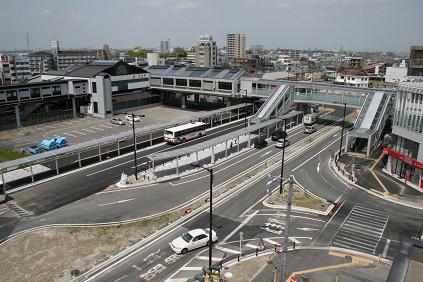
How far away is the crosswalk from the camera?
27062mm

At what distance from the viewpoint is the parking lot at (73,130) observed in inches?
2375

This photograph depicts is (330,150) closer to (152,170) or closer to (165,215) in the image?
(152,170)

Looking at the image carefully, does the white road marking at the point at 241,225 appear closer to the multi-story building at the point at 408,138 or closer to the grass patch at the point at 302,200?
the grass patch at the point at 302,200

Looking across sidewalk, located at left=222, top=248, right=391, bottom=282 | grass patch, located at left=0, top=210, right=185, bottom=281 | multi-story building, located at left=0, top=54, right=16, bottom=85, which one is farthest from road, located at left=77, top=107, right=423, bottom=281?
multi-story building, located at left=0, top=54, right=16, bottom=85

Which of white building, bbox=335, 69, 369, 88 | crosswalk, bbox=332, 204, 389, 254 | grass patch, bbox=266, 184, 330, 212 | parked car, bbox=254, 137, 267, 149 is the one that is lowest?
crosswalk, bbox=332, 204, 389, 254

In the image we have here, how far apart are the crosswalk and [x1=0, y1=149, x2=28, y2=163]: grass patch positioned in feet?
150

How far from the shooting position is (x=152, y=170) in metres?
43.8

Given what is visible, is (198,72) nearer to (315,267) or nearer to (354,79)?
(315,267)

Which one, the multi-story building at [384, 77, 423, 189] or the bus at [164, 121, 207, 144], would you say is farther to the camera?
the bus at [164, 121, 207, 144]

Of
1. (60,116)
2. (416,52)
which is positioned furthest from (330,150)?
(416,52)

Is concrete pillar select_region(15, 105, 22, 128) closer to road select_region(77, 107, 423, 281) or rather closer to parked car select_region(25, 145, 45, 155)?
parked car select_region(25, 145, 45, 155)

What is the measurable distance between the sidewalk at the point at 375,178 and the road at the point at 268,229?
1.92 metres

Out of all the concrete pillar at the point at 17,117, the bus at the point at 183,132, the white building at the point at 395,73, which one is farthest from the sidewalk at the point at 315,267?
the white building at the point at 395,73

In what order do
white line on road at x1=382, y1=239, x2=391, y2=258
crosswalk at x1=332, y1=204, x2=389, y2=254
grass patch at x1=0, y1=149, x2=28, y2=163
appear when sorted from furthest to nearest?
grass patch at x1=0, y1=149, x2=28, y2=163 < crosswalk at x1=332, y1=204, x2=389, y2=254 < white line on road at x1=382, y1=239, x2=391, y2=258
